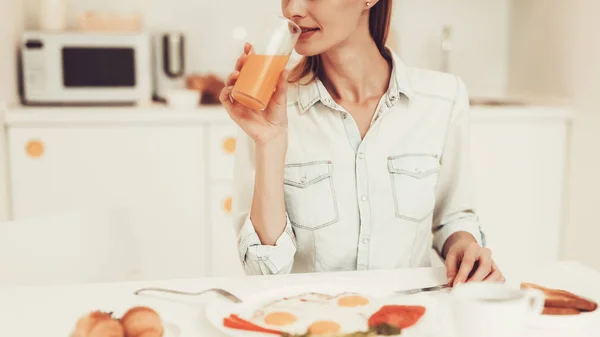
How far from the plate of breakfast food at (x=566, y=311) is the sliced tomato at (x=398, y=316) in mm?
146

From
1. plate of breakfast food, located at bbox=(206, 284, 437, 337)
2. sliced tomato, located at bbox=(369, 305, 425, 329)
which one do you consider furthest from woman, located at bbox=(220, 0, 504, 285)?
sliced tomato, located at bbox=(369, 305, 425, 329)

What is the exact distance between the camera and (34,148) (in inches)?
93.4

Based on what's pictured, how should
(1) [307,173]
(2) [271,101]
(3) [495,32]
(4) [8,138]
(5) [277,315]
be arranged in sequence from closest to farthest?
1. (5) [277,315]
2. (2) [271,101]
3. (1) [307,173]
4. (4) [8,138]
5. (3) [495,32]

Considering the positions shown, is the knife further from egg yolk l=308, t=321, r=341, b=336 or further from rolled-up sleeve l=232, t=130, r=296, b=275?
rolled-up sleeve l=232, t=130, r=296, b=275

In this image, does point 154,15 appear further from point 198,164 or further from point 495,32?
point 495,32

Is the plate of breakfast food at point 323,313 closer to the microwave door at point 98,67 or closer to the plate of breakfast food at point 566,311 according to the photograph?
the plate of breakfast food at point 566,311

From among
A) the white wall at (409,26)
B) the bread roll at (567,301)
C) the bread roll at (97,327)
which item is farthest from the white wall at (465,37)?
the bread roll at (97,327)

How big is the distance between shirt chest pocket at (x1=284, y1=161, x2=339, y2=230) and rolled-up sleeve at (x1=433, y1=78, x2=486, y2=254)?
242 millimetres

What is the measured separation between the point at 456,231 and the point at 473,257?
11.3 inches

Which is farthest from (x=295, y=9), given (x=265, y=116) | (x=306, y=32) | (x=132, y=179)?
(x=132, y=179)

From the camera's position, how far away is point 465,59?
3086 millimetres

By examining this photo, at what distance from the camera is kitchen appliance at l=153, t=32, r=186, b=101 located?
2760mm

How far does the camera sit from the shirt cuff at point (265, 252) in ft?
4.09

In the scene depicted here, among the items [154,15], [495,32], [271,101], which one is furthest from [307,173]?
[495,32]
